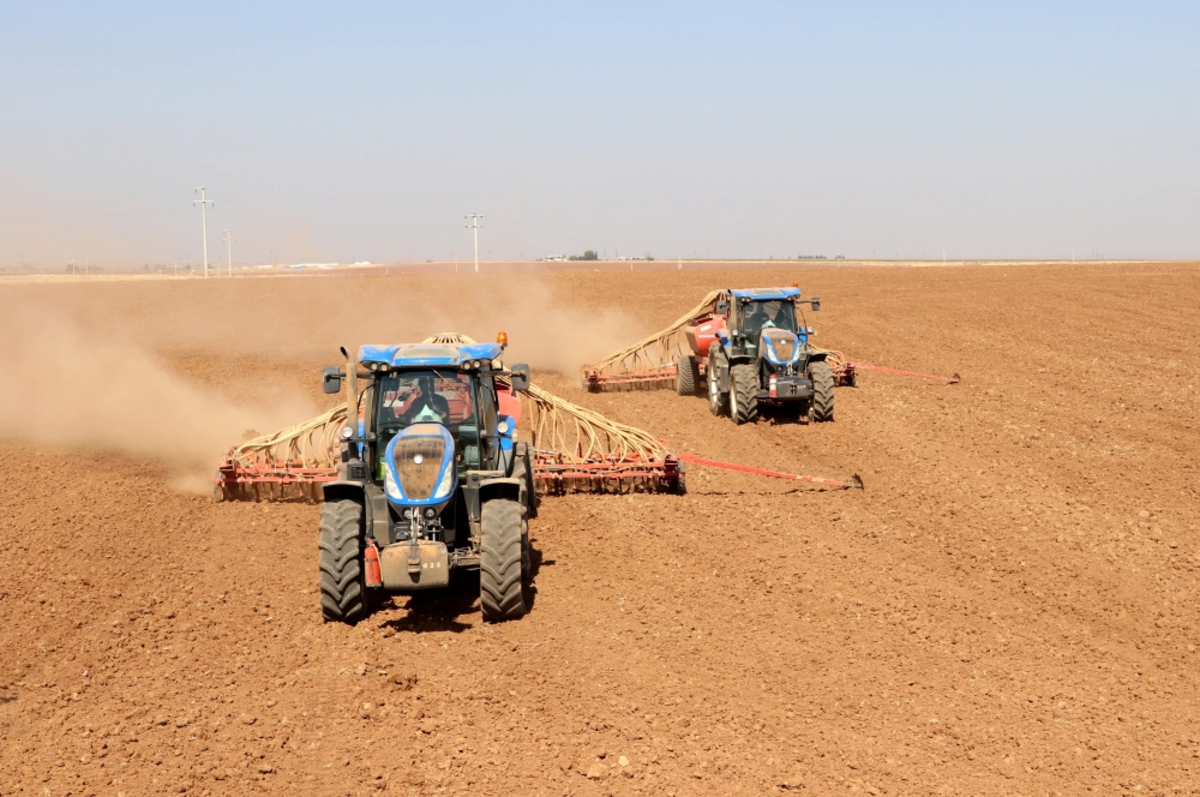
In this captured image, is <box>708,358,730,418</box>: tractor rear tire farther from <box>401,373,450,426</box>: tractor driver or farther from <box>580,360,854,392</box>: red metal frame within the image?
<box>401,373,450,426</box>: tractor driver

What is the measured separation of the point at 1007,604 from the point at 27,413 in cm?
1572

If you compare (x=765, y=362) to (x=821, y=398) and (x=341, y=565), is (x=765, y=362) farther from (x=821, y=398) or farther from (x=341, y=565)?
(x=341, y=565)

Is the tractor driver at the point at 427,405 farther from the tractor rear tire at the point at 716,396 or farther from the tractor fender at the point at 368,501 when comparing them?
the tractor rear tire at the point at 716,396

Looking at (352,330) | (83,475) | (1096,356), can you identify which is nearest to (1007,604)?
(83,475)

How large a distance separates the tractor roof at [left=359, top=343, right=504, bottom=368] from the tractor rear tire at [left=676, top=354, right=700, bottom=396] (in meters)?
11.1

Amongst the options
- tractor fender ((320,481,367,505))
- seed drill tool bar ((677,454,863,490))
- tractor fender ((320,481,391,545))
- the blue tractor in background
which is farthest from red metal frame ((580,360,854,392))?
tractor fender ((320,481,367,505))

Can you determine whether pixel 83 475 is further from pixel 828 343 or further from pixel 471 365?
pixel 828 343

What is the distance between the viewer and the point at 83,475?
15.0m

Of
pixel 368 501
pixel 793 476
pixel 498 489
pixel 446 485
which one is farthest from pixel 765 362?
pixel 446 485

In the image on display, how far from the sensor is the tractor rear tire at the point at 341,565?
8.84 m

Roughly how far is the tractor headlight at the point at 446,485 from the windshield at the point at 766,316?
10395mm

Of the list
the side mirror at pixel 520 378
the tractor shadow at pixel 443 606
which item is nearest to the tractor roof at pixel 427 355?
the side mirror at pixel 520 378

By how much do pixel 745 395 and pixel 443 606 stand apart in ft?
30.0

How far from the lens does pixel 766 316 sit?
18797 mm
